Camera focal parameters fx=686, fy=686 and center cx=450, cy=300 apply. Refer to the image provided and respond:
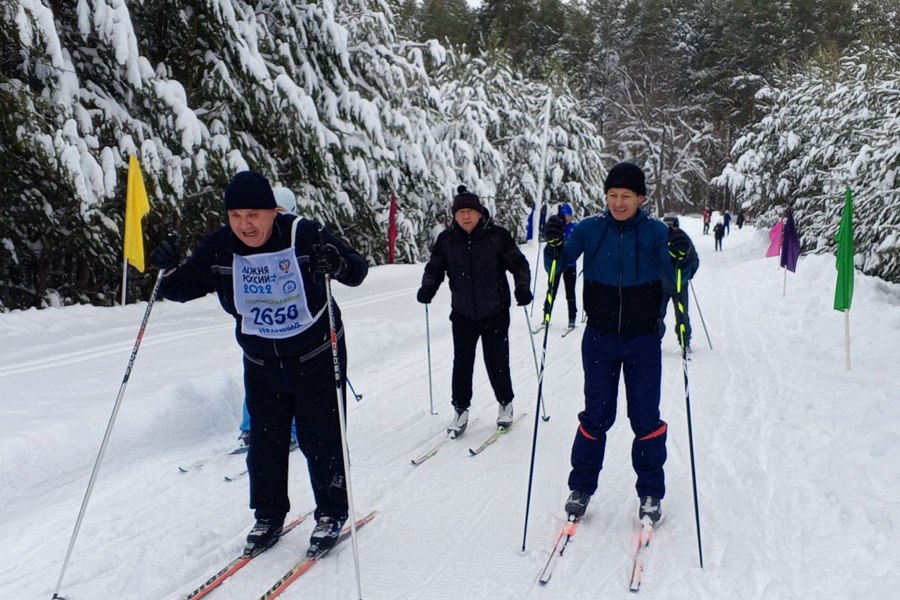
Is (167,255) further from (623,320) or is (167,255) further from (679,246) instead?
(679,246)

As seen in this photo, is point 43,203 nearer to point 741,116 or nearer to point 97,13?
point 97,13

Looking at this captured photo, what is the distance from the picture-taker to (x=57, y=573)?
11.8ft

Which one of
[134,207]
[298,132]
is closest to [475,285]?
[134,207]

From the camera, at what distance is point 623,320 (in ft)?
12.9

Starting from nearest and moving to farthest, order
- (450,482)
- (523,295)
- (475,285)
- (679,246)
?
(679,246), (450,482), (523,295), (475,285)

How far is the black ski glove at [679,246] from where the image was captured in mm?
3693

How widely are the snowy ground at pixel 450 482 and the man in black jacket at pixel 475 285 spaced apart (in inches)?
19.2

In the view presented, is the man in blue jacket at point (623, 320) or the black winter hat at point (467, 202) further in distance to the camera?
the black winter hat at point (467, 202)

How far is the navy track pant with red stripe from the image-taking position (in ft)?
13.0

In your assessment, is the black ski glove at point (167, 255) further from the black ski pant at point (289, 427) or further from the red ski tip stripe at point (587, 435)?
the red ski tip stripe at point (587, 435)

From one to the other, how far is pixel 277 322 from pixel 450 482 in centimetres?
196

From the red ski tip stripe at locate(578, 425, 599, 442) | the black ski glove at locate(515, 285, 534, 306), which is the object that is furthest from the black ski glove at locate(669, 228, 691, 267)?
the black ski glove at locate(515, 285, 534, 306)

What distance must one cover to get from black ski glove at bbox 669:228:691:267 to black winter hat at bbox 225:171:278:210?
7.07ft

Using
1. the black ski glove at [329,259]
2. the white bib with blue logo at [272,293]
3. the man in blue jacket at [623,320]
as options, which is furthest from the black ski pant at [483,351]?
the black ski glove at [329,259]
